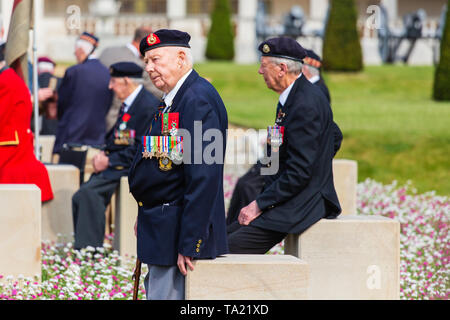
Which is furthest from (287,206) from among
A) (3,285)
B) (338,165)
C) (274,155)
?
(338,165)

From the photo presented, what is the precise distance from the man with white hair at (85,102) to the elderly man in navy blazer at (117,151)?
51.0 inches

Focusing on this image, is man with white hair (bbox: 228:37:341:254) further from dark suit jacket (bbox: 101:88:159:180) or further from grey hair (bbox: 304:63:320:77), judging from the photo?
grey hair (bbox: 304:63:320:77)

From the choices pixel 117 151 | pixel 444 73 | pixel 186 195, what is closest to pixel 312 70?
pixel 117 151

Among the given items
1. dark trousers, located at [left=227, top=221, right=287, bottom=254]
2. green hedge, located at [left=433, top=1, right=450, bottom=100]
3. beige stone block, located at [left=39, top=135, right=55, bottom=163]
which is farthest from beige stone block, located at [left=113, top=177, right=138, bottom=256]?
green hedge, located at [left=433, top=1, right=450, bottom=100]

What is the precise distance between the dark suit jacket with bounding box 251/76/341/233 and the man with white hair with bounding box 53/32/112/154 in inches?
154

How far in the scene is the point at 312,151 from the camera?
556 cm

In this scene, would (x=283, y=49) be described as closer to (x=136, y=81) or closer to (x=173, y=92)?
(x=173, y=92)

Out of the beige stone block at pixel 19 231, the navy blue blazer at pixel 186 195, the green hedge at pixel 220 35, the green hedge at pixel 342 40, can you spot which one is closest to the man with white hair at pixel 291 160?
the navy blue blazer at pixel 186 195

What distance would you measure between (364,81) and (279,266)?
18.6m

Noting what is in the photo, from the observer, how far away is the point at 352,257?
232 inches

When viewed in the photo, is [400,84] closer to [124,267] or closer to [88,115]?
[88,115]

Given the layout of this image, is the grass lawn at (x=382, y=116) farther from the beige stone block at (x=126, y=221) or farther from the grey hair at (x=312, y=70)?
the beige stone block at (x=126, y=221)

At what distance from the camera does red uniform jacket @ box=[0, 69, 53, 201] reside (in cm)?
739
